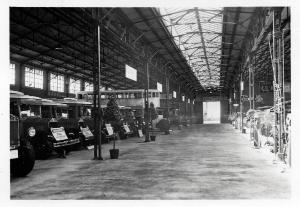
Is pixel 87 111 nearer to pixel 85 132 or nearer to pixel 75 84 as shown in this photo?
pixel 85 132

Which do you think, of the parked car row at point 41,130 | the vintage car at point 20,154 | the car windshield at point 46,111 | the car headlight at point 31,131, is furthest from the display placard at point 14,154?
the car windshield at point 46,111

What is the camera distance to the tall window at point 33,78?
30.9m

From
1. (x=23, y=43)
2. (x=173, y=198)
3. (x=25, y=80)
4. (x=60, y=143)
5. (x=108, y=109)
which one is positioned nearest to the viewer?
(x=173, y=198)

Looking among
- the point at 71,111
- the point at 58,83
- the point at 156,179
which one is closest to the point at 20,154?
the point at 156,179

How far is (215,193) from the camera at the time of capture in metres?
5.79

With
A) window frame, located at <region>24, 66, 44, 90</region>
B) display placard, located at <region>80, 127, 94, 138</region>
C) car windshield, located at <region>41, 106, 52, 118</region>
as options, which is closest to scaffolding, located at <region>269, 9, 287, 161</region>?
display placard, located at <region>80, 127, 94, 138</region>

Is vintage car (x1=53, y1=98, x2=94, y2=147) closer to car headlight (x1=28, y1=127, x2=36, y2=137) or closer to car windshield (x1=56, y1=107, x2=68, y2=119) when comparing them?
car windshield (x1=56, y1=107, x2=68, y2=119)

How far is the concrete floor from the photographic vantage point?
581cm

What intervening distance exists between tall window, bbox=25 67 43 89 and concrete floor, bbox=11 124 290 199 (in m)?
22.6

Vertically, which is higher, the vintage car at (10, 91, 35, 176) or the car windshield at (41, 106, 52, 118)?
the car windshield at (41, 106, 52, 118)

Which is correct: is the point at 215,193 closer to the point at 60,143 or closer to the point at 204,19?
the point at 60,143

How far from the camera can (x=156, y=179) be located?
707 cm
